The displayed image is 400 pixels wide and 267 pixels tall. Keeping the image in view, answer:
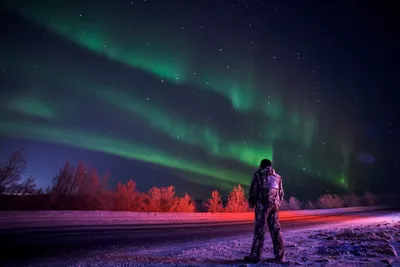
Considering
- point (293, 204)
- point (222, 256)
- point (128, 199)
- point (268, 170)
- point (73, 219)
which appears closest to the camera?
point (268, 170)

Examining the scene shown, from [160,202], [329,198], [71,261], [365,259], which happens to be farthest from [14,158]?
[329,198]

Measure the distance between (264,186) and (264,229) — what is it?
86cm

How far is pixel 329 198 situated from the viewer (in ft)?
171

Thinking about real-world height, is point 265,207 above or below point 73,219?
above

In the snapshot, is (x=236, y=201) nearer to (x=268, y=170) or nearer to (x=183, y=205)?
(x=183, y=205)

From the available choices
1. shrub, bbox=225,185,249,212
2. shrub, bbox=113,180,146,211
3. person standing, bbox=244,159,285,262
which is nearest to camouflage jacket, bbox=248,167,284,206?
person standing, bbox=244,159,285,262

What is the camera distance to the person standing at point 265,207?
567cm

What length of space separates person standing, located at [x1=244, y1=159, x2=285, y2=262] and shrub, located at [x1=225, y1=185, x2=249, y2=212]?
2852 centimetres

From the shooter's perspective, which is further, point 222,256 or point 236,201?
point 236,201

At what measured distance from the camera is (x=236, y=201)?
34344 millimetres

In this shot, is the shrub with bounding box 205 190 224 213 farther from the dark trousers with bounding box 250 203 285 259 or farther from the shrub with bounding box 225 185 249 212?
the dark trousers with bounding box 250 203 285 259

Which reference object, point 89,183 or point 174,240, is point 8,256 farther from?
point 89,183

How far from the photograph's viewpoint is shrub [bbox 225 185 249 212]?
33.7 m

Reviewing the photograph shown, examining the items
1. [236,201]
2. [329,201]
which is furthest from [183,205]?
[329,201]
